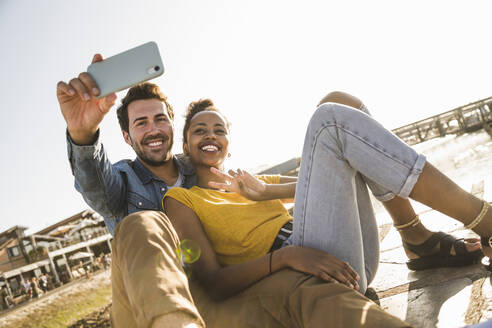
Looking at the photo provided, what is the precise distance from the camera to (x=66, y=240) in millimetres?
26031

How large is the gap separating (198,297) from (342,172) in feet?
2.65

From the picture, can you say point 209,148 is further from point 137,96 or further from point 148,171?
point 137,96

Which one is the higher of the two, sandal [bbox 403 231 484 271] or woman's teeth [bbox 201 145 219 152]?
woman's teeth [bbox 201 145 219 152]

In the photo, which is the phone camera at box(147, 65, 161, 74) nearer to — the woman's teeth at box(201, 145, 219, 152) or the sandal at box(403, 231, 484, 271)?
the woman's teeth at box(201, 145, 219, 152)

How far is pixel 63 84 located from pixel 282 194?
4.43 feet

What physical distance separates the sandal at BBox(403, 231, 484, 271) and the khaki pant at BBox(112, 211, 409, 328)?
0.91 meters

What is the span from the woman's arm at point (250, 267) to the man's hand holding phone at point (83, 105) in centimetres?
79

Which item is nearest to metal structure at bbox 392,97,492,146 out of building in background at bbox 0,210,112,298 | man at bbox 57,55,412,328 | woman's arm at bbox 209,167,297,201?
woman's arm at bbox 209,167,297,201

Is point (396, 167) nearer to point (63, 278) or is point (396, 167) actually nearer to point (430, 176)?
point (430, 176)

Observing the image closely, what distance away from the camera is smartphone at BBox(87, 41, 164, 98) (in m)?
1.58

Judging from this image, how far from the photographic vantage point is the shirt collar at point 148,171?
2370 millimetres

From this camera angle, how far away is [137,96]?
2.59m

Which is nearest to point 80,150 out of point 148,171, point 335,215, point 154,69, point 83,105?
point 83,105

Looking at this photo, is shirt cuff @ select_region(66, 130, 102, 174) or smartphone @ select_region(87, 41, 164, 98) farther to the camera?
shirt cuff @ select_region(66, 130, 102, 174)
